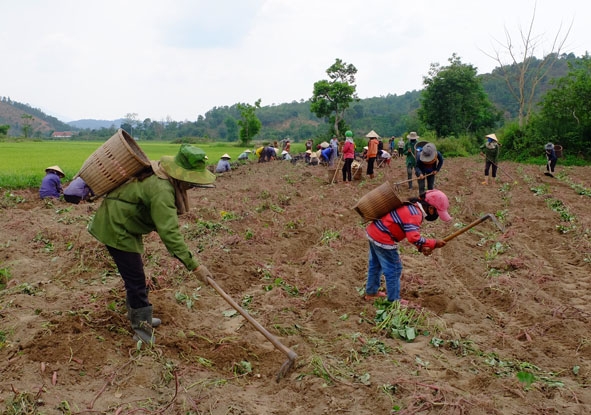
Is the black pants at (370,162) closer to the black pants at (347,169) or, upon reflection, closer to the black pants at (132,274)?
the black pants at (347,169)

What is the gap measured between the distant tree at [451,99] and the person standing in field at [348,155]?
71.3 ft

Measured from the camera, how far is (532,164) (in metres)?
21.9

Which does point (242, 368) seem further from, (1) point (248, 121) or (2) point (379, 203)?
(1) point (248, 121)

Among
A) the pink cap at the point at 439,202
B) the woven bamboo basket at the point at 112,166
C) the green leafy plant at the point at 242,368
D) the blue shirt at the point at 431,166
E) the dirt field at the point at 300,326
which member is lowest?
the green leafy plant at the point at 242,368

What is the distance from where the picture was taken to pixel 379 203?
4664 mm

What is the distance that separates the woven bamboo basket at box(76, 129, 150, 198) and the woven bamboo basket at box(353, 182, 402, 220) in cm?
220

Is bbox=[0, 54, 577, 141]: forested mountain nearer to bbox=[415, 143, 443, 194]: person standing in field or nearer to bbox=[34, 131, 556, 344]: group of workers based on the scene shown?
bbox=[415, 143, 443, 194]: person standing in field

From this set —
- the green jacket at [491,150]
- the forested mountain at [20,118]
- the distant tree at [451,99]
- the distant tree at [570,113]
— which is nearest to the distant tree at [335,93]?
the distant tree at [451,99]

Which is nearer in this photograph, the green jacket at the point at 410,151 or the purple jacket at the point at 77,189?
the purple jacket at the point at 77,189

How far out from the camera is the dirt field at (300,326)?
10.7 ft

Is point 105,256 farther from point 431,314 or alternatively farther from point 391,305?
point 431,314

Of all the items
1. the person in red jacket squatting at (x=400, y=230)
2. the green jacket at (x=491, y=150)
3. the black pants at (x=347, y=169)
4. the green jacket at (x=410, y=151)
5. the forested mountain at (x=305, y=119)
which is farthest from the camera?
the forested mountain at (x=305, y=119)

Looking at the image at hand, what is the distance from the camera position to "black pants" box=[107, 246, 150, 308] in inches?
153

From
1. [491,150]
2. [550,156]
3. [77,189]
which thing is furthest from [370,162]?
[77,189]
